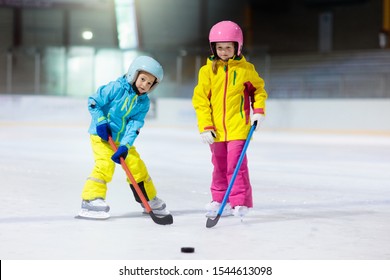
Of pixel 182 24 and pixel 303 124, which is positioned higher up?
pixel 182 24

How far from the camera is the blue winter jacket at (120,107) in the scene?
4297 mm

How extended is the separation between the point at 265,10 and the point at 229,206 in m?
19.5

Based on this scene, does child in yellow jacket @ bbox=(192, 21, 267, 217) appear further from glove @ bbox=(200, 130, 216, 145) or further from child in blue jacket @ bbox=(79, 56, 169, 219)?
child in blue jacket @ bbox=(79, 56, 169, 219)

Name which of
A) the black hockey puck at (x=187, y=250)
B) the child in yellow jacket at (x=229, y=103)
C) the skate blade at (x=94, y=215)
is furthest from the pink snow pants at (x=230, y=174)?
the black hockey puck at (x=187, y=250)

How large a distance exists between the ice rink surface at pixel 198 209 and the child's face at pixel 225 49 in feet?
2.94

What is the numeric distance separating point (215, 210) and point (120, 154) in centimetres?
66

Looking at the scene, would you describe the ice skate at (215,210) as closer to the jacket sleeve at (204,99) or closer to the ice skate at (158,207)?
the ice skate at (158,207)

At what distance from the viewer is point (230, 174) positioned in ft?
14.8

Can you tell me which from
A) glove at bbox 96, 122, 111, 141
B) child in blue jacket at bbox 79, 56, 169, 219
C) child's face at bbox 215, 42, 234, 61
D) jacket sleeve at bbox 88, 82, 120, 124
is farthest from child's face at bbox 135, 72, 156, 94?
child's face at bbox 215, 42, 234, 61

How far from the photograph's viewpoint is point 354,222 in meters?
4.39

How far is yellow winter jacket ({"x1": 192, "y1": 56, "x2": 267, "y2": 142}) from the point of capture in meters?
4.43

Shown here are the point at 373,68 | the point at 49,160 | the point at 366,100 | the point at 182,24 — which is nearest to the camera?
the point at 49,160
